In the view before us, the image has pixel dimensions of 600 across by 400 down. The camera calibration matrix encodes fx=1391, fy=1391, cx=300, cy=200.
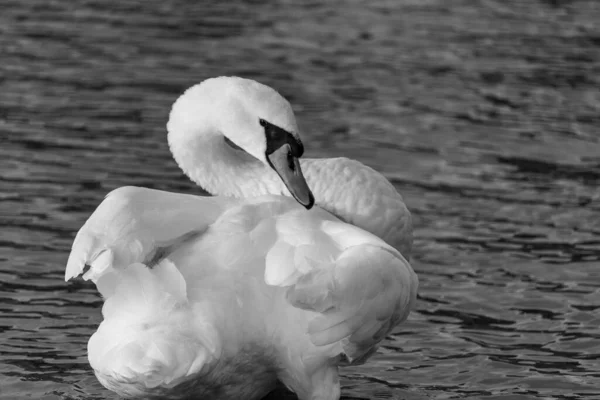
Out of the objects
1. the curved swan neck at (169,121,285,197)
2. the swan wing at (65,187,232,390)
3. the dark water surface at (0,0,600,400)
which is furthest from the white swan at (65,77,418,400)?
the dark water surface at (0,0,600,400)

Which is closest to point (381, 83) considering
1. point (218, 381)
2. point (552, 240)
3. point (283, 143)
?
point (552, 240)

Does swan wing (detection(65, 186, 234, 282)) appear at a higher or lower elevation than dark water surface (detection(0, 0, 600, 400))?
higher

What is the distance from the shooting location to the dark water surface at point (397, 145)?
779 centimetres

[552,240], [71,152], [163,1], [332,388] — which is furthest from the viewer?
[163,1]

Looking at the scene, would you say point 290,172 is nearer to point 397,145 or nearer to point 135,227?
point 135,227

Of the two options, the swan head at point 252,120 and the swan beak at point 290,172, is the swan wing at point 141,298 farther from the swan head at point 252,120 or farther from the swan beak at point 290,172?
the swan head at point 252,120

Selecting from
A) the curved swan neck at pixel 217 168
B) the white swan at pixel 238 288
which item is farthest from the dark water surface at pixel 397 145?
the curved swan neck at pixel 217 168

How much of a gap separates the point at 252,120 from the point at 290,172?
1.12ft

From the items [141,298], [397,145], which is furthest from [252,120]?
[397,145]

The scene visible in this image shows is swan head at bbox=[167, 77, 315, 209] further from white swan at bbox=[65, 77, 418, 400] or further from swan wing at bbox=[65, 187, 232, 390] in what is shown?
swan wing at bbox=[65, 187, 232, 390]

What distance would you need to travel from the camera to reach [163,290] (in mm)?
6023

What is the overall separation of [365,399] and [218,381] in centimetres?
122

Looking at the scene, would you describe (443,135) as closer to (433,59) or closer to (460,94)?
(460,94)

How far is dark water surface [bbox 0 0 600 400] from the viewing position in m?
7.79
